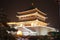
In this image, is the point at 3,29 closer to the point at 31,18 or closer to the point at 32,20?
the point at 32,20

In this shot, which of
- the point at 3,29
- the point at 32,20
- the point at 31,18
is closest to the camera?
the point at 3,29

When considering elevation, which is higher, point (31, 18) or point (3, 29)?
point (3, 29)

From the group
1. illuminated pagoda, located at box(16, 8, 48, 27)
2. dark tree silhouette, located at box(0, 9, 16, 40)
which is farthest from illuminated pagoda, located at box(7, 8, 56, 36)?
dark tree silhouette, located at box(0, 9, 16, 40)

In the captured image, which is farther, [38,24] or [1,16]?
[38,24]

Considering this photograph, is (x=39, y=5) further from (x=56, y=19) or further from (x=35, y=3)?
(x=56, y=19)

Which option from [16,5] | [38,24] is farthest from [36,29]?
[16,5]

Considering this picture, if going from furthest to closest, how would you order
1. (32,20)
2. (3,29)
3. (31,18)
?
(31,18) < (32,20) < (3,29)

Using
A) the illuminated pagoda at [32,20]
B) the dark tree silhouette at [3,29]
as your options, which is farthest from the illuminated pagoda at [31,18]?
the dark tree silhouette at [3,29]

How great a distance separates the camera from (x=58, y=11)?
1487cm

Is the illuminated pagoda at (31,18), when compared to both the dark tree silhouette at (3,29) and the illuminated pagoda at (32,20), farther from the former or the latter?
the dark tree silhouette at (3,29)

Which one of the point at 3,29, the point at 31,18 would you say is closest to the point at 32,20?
Result: the point at 31,18

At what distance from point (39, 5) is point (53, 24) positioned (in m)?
1.61

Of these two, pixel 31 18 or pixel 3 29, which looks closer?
pixel 3 29

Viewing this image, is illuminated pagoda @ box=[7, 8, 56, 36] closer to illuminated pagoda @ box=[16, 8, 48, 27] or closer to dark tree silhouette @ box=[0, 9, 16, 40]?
illuminated pagoda @ box=[16, 8, 48, 27]
